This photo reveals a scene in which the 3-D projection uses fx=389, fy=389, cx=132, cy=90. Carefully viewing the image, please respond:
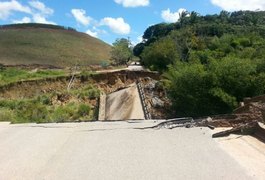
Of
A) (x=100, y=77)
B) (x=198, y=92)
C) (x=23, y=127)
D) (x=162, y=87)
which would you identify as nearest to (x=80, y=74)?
(x=100, y=77)

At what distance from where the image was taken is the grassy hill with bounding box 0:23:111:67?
98.3m

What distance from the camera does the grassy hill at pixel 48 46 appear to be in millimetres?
98312

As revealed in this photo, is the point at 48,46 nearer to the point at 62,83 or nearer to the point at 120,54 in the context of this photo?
the point at 120,54

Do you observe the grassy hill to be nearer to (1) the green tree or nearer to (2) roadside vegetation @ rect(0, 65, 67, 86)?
(2) roadside vegetation @ rect(0, 65, 67, 86)

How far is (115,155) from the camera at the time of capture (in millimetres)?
7152

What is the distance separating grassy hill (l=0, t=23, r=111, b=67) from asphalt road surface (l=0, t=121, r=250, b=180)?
82.5 m

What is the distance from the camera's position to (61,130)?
9.95 metres

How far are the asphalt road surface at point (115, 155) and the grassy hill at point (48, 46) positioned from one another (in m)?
82.5

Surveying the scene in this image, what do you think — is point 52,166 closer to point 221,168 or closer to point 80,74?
point 221,168

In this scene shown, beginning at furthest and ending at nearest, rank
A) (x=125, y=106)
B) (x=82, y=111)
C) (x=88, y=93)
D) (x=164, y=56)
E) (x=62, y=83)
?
Answer: (x=164, y=56)
(x=62, y=83)
(x=88, y=93)
(x=82, y=111)
(x=125, y=106)

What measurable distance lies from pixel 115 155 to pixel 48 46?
4364 inches

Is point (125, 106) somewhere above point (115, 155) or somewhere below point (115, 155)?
below

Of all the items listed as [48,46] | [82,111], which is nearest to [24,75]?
[82,111]

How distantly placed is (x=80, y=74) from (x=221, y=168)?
40.3 m
